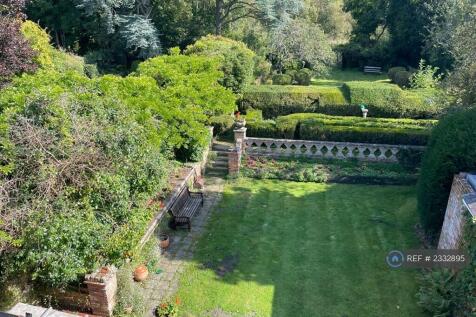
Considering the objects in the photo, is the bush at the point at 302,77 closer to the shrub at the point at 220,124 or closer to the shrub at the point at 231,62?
the shrub at the point at 231,62

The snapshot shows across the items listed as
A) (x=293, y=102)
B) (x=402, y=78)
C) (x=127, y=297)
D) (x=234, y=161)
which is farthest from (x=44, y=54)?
(x=402, y=78)

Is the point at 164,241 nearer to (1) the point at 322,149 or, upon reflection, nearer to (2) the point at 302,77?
(1) the point at 322,149

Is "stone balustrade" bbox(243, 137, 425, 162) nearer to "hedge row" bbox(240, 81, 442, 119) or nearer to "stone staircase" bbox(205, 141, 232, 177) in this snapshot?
"stone staircase" bbox(205, 141, 232, 177)

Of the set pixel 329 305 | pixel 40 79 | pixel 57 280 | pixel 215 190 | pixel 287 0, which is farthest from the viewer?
pixel 287 0

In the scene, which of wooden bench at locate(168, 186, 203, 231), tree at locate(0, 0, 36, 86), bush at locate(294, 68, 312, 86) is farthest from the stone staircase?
bush at locate(294, 68, 312, 86)

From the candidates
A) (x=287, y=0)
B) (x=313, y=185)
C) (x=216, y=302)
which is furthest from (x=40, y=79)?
(x=287, y=0)

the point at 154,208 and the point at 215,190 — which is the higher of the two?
the point at 154,208

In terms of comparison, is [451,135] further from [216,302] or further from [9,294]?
[9,294]

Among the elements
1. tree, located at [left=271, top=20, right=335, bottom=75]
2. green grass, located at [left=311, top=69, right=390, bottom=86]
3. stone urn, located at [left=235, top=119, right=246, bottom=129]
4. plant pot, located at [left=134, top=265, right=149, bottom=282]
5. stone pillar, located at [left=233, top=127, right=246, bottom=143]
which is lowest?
plant pot, located at [left=134, top=265, right=149, bottom=282]
